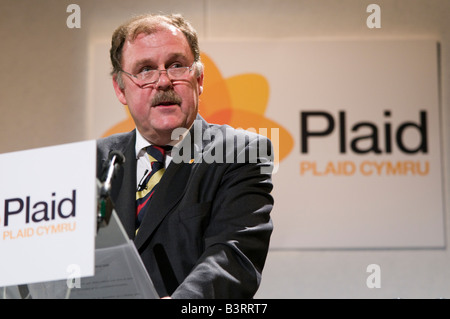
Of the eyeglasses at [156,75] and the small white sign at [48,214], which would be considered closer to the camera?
the small white sign at [48,214]

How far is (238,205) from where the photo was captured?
1.70 meters

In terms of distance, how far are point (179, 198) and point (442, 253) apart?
8.94ft

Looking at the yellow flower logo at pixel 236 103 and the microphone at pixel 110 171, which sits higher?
the yellow flower logo at pixel 236 103

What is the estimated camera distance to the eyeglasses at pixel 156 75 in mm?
1889

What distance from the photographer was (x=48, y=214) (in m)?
1.26

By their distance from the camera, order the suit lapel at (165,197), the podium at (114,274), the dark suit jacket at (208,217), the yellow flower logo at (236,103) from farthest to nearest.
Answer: the yellow flower logo at (236,103), the suit lapel at (165,197), the dark suit jacket at (208,217), the podium at (114,274)

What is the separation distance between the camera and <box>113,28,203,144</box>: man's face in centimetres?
189

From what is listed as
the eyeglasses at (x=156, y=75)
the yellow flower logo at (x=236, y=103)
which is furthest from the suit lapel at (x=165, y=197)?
the yellow flower logo at (x=236, y=103)

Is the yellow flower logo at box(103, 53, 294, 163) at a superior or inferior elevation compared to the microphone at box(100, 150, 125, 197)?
superior

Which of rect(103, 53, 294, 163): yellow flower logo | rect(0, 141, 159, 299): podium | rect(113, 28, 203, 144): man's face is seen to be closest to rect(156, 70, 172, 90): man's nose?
rect(113, 28, 203, 144): man's face

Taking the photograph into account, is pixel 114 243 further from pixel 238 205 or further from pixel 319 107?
pixel 319 107

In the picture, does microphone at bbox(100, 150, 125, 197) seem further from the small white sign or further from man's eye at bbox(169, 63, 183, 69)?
man's eye at bbox(169, 63, 183, 69)

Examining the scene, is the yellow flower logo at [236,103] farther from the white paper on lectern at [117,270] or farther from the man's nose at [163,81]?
the white paper on lectern at [117,270]

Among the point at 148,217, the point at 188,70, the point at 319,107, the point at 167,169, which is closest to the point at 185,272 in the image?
the point at 148,217
